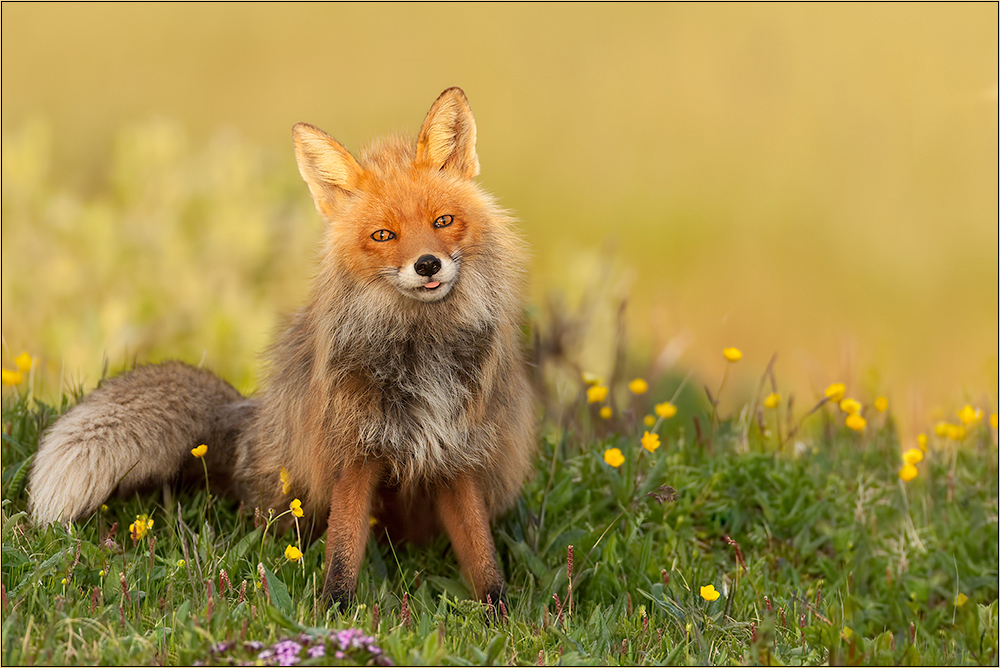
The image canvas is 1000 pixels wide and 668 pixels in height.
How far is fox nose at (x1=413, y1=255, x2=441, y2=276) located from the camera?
12.0 ft

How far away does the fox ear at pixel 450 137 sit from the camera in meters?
4.07

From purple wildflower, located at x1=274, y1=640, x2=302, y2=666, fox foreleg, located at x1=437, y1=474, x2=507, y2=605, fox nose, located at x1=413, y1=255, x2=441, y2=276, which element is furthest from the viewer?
fox foreleg, located at x1=437, y1=474, x2=507, y2=605

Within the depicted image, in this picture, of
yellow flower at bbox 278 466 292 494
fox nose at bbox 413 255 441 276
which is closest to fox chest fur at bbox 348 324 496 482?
fox nose at bbox 413 255 441 276

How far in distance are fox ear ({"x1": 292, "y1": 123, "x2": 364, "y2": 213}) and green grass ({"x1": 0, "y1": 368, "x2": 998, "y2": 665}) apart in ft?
5.26

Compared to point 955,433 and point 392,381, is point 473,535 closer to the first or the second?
point 392,381

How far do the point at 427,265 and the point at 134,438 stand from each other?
6.35 ft

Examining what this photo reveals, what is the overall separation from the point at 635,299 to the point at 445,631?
703cm

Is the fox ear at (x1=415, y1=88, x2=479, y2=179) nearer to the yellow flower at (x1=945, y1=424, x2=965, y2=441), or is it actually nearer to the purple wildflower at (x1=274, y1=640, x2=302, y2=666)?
the purple wildflower at (x1=274, y1=640, x2=302, y2=666)

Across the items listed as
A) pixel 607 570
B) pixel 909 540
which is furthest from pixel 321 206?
pixel 909 540

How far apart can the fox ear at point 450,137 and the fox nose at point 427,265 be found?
66 centimetres

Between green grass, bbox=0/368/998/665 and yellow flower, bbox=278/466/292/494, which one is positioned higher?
yellow flower, bbox=278/466/292/494

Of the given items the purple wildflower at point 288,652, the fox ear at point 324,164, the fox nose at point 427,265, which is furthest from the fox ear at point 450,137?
the purple wildflower at point 288,652

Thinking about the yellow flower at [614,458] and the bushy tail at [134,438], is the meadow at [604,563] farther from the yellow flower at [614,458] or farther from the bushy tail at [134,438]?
the bushy tail at [134,438]

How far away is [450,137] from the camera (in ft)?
13.7
